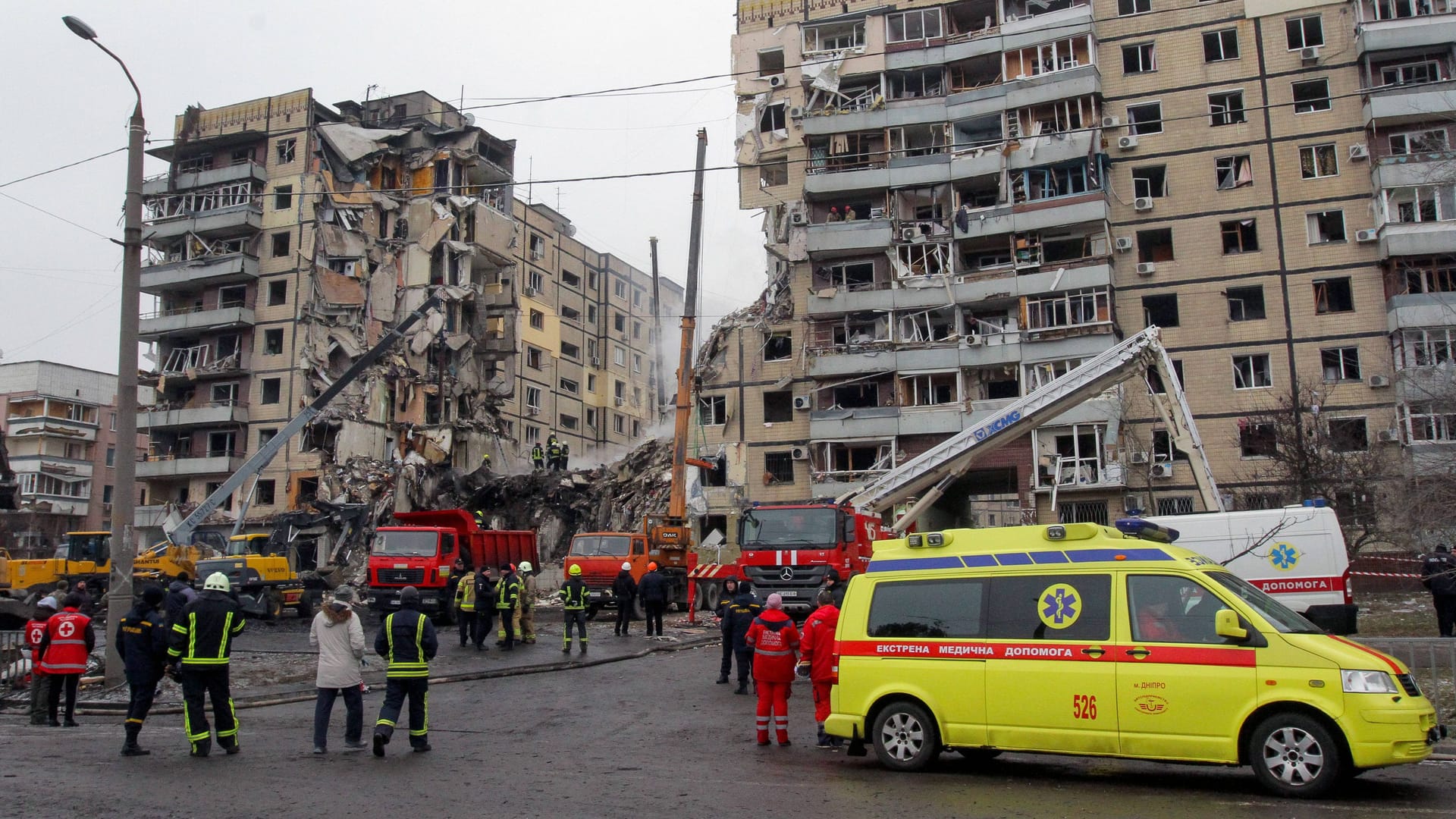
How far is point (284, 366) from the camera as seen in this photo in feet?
181

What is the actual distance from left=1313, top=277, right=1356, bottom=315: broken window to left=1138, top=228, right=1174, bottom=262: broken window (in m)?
5.38

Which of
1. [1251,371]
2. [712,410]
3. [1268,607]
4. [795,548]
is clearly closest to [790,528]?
[795,548]

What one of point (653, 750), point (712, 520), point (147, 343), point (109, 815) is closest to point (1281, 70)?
point (712, 520)

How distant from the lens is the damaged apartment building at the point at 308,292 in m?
54.6

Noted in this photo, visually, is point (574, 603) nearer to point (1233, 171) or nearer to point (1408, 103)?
point (1233, 171)

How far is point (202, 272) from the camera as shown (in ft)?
185

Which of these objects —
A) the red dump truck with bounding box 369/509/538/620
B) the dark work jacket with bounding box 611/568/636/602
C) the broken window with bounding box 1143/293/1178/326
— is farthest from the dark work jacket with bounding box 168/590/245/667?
the broken window with bounding box 1143/293/1178/326

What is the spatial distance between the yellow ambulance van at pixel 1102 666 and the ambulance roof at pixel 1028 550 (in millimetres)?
17

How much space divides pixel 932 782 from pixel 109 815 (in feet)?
20.9

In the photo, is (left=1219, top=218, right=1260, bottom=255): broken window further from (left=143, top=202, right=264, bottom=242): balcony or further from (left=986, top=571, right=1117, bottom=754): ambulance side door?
(left=143, top=202, right=264, bottom=242): balcony

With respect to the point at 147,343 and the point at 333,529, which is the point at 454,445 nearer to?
the point at 333,529

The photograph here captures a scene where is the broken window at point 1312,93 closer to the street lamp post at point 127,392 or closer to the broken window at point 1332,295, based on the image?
the broken window at point 1332,295

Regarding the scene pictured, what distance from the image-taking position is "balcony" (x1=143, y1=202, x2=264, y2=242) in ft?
184

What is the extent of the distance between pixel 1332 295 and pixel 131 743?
4167 centimetres
